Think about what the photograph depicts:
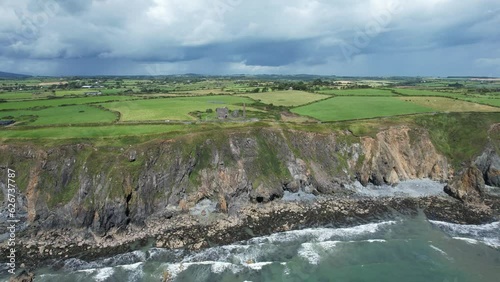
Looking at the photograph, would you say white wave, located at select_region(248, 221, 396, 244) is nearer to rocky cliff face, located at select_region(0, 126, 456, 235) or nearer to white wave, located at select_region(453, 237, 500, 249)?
rocky cliff face, located at select_region(0, 126, 456, 235)

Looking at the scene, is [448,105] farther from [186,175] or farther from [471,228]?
[186,175]

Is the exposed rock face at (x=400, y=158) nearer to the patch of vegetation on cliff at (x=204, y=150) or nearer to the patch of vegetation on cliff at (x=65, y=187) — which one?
the patch of vegetation on cliff at (x=204, y=150)

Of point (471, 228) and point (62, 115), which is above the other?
point (62, 115)

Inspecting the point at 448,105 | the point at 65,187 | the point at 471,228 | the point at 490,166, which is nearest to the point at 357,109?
the point at 448,105

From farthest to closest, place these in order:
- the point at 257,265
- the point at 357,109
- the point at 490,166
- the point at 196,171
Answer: the point at 357,109 < the point at 490,166 < the point at 196,171 < the point at 257,265

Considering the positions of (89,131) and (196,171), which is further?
(89,131)

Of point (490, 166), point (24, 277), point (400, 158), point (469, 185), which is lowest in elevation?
point (24, 277)

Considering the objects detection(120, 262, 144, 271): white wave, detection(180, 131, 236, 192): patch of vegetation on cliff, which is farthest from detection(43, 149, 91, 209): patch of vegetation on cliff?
detection(120, 262, 144, 271): white wave

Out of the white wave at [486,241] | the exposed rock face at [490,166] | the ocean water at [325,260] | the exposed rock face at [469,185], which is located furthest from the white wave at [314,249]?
the exposed rock face at [490,166]
